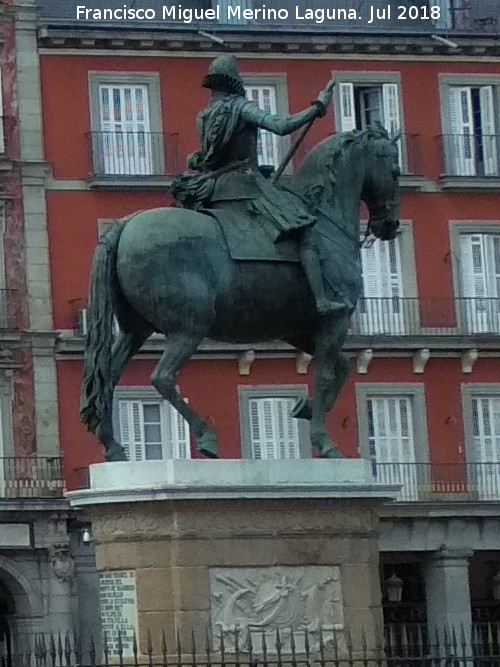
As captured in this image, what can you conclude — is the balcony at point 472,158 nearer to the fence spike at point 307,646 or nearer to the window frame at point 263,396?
the window frame at point 263,396

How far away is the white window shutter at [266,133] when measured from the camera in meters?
44.3

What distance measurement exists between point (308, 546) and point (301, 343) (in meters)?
1.64

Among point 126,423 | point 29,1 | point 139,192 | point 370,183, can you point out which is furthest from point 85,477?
point 370,183

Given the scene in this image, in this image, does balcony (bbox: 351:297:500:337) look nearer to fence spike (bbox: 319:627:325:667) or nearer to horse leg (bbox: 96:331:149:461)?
horse leg (bbox: 96:331:149:461)

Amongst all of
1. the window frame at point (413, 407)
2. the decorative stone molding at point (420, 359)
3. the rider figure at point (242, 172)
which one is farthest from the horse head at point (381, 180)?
the decorative stone molding at point (420, 359)

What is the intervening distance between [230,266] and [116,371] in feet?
3.52

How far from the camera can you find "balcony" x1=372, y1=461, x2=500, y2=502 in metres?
44.1

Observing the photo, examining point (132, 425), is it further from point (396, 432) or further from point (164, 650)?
point (164, 650)

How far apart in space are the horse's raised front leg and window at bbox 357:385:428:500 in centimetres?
2614

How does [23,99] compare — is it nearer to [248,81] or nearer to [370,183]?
[248,81]

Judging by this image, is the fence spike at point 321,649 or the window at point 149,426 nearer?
the fence spike at point 321,649

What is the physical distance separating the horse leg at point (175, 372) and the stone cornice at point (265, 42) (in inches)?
1065

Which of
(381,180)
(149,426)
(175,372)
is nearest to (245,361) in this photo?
(149,426)

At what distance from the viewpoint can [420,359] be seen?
45.0m
